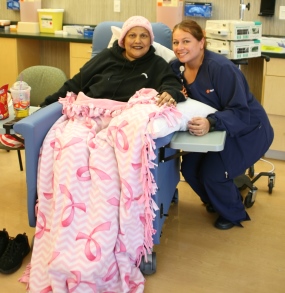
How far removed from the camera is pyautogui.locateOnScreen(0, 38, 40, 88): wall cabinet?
4.44 metres

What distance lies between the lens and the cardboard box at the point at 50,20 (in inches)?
179

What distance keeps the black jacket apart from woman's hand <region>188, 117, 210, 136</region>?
35cm

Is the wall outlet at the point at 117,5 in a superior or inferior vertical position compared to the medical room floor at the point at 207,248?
superior

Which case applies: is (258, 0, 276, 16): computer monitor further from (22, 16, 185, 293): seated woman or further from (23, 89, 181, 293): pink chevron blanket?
(23, 89, 181, 293): pink chevron blanket

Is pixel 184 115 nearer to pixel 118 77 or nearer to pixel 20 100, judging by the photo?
pixel 118 77

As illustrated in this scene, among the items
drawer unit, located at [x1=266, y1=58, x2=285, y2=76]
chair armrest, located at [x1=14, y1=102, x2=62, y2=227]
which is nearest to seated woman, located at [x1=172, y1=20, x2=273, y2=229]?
chair armrest, located at [x1=14, y1=102, x2=62, y2=227]

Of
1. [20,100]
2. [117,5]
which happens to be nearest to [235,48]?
[20,100]

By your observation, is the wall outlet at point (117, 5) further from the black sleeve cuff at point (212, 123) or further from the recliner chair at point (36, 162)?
the black sleeve cuff at point (212, 123)

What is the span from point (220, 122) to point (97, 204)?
69cm

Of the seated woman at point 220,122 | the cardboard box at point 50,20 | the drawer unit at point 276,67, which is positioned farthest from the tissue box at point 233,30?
the cardboard box at point 50,20

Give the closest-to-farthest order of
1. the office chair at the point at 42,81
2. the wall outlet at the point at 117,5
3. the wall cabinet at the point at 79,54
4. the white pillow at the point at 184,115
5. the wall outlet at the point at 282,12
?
the white pillow at the point at 184,115, the office chair at the point at 42,81, the wall outlet at the point at 282,12, the wall cabinet at the point at 79,54, the wall outlet at the point at 117,5

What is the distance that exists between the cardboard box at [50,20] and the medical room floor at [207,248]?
6.44 feet

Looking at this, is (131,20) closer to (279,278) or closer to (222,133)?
(222,133)

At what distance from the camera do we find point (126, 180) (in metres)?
1.96
